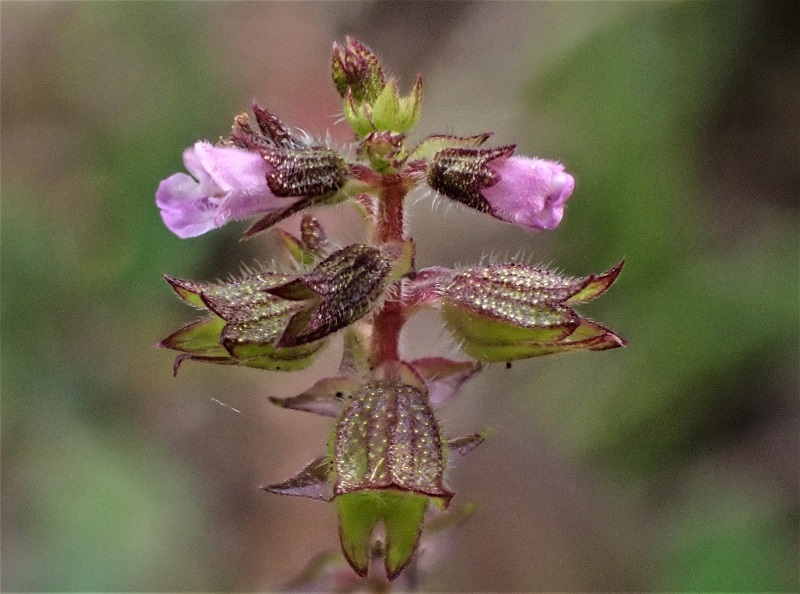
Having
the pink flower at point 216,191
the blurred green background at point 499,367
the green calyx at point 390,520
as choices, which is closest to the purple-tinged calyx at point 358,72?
the pink flower at point 216,191

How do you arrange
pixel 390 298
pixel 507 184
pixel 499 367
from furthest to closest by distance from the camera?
pixel 499 367
pixel 390 298
pixel 507 184

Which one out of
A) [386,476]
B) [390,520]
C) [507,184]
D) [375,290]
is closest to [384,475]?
[386,476]

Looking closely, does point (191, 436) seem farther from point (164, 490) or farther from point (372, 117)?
point (372, 117)

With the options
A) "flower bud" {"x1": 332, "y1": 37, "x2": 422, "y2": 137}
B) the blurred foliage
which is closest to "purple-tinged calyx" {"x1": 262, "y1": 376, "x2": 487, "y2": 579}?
"flower bud" {"x1": 332, "y1": 37, "x2": 422, "y2": 137}

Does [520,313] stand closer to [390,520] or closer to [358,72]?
[390,520]

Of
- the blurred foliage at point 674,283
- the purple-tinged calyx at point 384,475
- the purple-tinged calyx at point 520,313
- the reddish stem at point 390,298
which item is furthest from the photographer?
the blurred foliage at point 674,283

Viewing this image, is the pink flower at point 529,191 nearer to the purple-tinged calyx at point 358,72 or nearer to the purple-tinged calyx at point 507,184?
the purple-tinged calyx at point 507,184
